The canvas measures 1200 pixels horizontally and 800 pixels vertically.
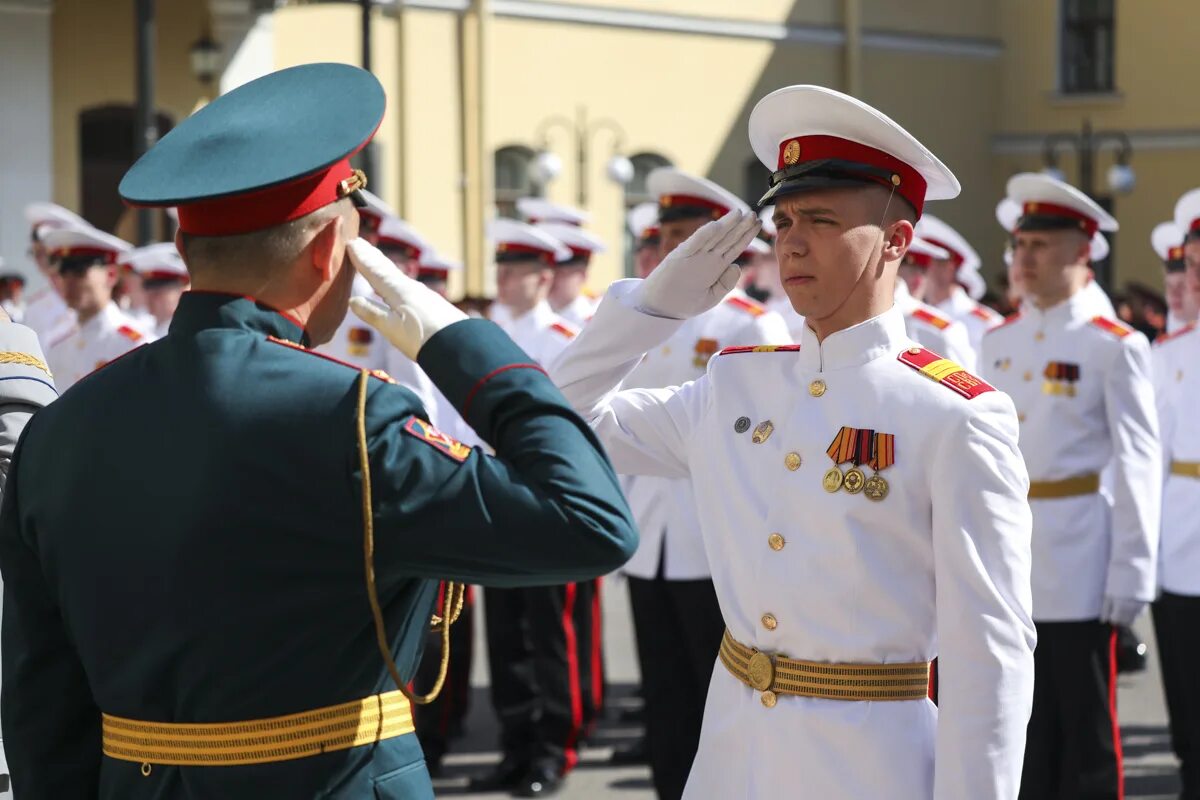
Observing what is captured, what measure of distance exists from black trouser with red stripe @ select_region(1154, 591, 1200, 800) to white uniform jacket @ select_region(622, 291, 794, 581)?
5.55 ft

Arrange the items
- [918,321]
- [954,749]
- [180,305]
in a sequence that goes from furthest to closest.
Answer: [918,321] < [954,749] < [180,305]

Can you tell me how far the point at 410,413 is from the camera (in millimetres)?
2375

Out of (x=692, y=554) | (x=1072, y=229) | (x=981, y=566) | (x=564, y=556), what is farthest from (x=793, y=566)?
(x=1072, y=229)

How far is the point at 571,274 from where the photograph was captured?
9578mm

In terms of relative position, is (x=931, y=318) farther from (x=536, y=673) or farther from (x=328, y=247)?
(x=328, y=247)

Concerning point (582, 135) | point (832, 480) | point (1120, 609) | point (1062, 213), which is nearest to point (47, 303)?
point (1062, 213)

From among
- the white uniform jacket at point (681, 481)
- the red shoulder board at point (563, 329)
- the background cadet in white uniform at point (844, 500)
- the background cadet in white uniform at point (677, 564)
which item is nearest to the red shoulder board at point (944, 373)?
the background cadet in white uniform at point (844, 500)

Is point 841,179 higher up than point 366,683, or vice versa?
point 841,179

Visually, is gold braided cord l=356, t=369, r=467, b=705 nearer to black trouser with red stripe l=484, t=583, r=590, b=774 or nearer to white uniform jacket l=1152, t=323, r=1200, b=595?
white uniform jacket l=1152, t=323, r=1200, b=595

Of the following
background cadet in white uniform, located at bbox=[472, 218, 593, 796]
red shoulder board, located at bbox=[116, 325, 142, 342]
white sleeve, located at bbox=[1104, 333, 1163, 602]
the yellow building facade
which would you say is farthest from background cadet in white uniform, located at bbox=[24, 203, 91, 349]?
white sleeve, located at bbox=[1104, 333, 1163, 602]

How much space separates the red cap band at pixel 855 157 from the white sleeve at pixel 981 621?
50cm

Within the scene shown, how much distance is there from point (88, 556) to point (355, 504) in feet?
1.25

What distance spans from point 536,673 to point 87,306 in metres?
2.94

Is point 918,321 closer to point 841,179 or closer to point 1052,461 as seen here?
point 1052,461
